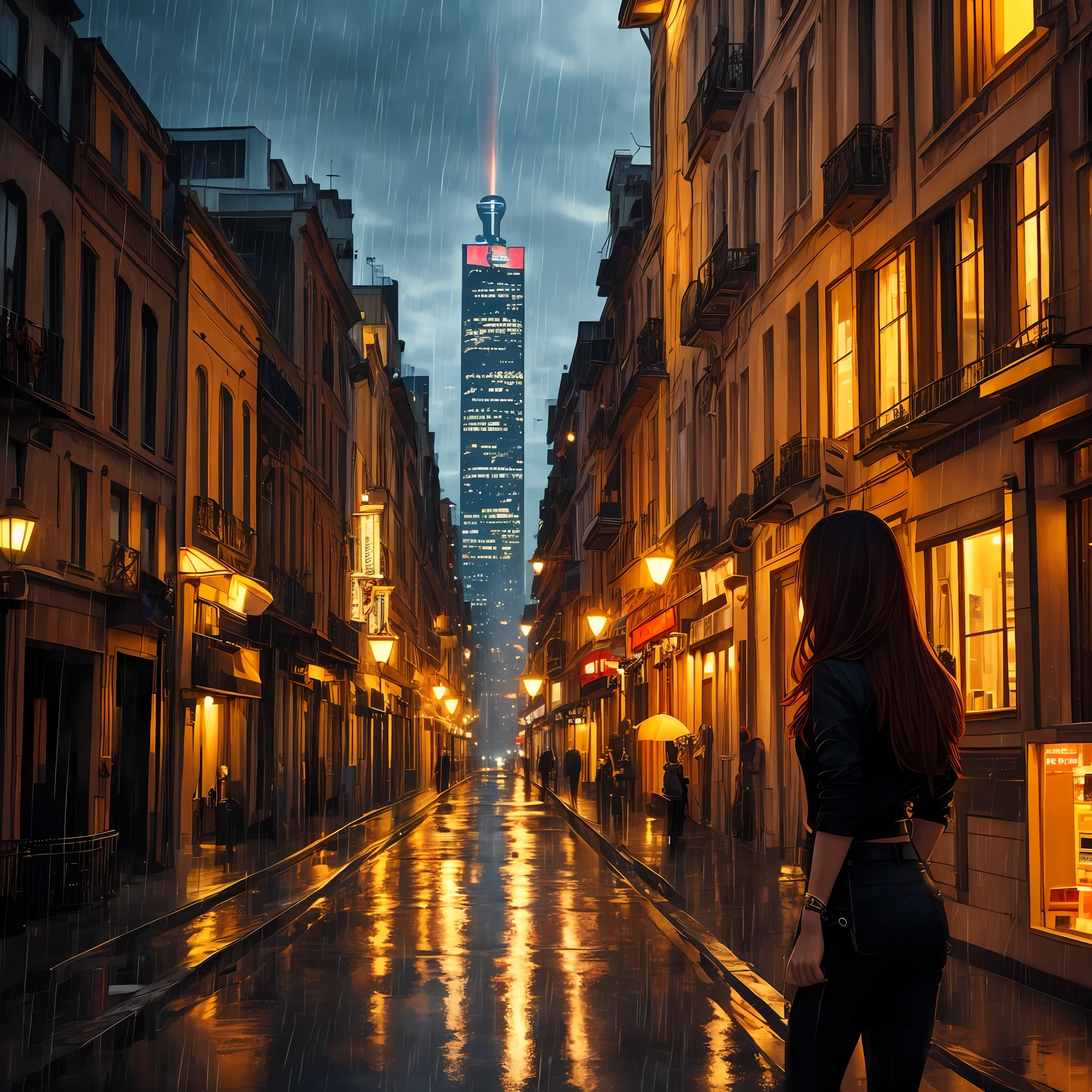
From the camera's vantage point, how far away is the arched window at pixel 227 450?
28.1 meters

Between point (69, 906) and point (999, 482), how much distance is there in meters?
10.1

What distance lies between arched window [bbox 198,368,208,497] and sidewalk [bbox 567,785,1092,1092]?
10.2 metres

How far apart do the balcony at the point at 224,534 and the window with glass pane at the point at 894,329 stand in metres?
12.5

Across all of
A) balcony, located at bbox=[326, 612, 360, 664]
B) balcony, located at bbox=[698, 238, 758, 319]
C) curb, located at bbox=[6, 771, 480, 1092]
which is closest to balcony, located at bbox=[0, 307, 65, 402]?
curb, located at bbox=[6, 771, 480, 1092]

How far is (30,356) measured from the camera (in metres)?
16.7

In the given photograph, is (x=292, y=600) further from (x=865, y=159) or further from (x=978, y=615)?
(x=978, y=615)

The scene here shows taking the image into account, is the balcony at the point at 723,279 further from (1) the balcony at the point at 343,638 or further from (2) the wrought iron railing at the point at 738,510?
(1) the balcony at the point at 343,638

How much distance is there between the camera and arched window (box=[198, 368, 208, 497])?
25.9 m

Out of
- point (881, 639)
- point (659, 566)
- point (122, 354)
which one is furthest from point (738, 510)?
point (881, 639)

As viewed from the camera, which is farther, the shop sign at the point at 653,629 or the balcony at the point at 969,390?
the shop sign at the point at 653,629

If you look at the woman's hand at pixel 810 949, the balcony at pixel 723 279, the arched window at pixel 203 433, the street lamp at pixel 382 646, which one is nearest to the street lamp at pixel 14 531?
the arched window at pixel 203 433

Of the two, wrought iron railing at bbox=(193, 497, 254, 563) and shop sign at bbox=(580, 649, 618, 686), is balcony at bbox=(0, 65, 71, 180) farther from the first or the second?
shop sign at bbox=(580, 649, 618, 686)

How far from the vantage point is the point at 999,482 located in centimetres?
1227

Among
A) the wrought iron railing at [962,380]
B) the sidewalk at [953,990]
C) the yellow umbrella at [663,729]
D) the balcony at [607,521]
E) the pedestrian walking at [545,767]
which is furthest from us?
the pedestrian walking at [545,767]
